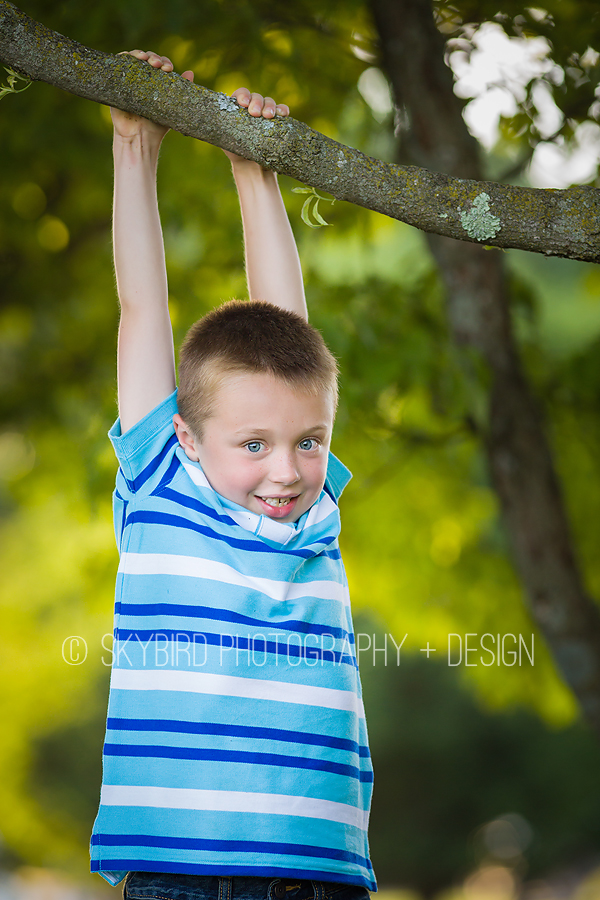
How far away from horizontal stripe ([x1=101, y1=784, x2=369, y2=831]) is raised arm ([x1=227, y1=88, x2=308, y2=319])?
1.05 m

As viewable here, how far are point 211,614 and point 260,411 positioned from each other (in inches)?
15.8

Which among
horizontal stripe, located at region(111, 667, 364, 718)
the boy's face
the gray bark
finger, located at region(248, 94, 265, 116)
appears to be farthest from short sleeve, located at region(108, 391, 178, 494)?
the gray bark

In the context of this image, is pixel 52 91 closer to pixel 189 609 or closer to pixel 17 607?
pixel 189 609

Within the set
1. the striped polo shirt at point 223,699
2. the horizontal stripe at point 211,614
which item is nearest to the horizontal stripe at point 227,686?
the striped polo shirt at point 223,699

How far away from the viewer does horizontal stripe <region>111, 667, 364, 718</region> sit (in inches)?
56.8

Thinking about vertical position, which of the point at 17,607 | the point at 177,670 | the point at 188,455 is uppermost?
the point at 188,455

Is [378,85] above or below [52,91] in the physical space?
above

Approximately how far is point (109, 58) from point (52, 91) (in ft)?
6.28

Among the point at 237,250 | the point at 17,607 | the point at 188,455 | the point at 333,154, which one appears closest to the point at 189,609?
the point at 188,455

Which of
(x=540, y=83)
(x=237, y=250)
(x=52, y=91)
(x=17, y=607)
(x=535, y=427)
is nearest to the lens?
(x=540, y=83)

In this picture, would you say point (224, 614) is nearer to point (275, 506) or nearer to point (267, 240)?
point (275, 506)

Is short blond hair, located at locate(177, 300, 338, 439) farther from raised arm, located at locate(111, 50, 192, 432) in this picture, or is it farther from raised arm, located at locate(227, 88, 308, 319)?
raised arm, located at locate(227, 88, 308, 319)

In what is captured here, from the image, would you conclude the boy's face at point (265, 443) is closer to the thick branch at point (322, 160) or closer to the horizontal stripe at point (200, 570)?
the horizontal stripe at point (200, 570)

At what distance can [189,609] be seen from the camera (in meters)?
1.49
